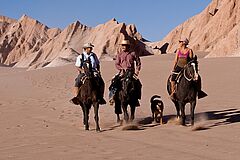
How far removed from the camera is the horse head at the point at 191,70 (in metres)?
12.4

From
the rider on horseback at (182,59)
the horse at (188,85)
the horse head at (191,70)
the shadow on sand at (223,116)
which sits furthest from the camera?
the shadow on sand at (223,116)

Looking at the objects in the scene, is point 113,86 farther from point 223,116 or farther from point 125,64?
point 223,116

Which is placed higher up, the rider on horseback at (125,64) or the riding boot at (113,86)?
the rider on horseback at (125,64)

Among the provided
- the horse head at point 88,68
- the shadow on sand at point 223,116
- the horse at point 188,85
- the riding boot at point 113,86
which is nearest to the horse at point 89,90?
the horse head at point 88,68

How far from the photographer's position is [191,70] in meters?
12.6

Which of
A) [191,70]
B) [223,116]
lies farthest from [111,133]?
[223,116]

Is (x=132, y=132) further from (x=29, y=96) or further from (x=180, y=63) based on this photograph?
(x=29, y=96)

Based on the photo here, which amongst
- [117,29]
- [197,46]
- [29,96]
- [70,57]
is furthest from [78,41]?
[29,96]

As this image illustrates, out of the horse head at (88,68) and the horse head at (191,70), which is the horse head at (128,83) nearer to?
the horse head at (88,68)

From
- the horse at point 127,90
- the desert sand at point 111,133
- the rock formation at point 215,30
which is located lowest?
the desert sand at point 111,133

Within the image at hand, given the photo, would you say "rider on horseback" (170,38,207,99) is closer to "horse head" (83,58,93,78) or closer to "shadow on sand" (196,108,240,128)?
"shadow on sand" (196,108,240,128)

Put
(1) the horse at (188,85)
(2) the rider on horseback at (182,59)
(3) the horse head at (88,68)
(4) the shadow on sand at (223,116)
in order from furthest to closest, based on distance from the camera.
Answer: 1. (4) the shadow on sand at (223,116)
2. (2) the rider on horseback at (182,59)
3. (1) the horse at (188,85)
4. (3) the horse head at (88,68)

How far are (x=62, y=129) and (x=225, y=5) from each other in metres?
73.4

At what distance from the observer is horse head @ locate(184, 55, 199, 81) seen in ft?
40.8
